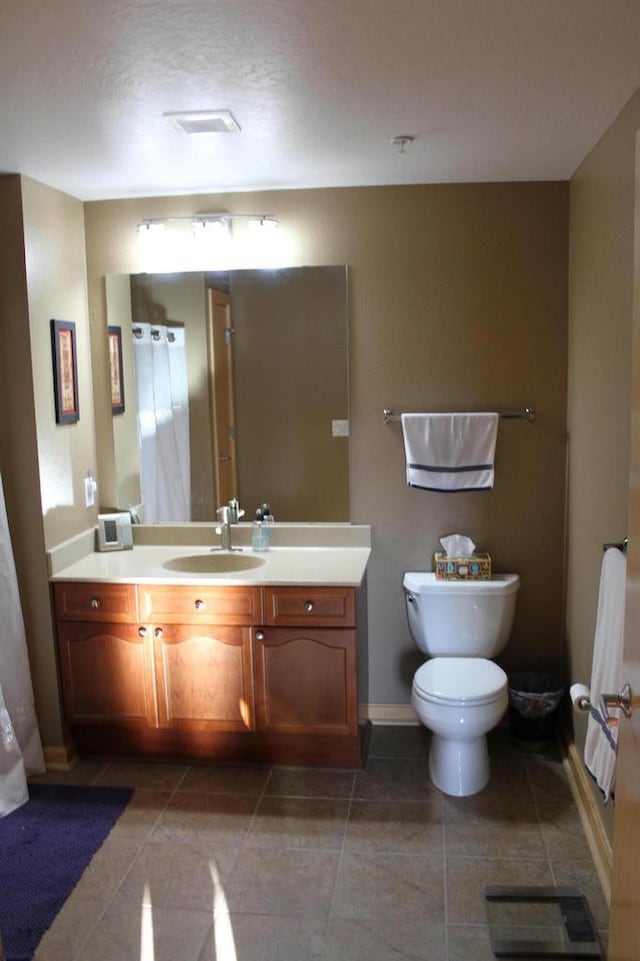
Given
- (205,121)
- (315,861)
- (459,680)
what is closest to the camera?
(205,121)

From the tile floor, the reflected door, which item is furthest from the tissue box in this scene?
the reflected door

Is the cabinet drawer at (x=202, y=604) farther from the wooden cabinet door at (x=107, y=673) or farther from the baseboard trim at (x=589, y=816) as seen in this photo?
the baseboard trim at (x=589, y=816)

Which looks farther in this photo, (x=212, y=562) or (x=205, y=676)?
(x=212, y=562)

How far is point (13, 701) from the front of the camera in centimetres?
327

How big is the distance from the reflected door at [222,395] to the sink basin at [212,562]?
0.26 meters

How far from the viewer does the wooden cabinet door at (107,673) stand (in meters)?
3.38

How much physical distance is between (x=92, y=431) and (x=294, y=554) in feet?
3.43

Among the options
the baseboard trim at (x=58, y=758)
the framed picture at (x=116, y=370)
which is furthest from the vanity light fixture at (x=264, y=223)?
the baseboard trim at (x=58, y=758)

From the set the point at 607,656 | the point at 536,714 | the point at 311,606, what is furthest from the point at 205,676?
the point at 607,656

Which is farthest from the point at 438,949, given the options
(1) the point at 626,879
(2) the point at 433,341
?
(2) the point at 433,341

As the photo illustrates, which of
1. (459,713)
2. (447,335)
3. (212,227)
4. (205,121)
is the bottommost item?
(459,713)

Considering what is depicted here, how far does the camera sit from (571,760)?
10.8ft

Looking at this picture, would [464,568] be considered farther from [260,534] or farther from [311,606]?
[260,534]

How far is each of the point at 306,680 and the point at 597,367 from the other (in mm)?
1572
